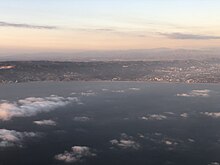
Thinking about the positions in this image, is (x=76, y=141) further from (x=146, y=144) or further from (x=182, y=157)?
(x=182, y=157)

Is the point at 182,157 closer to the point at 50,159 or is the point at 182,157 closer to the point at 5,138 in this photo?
the point at 50,159

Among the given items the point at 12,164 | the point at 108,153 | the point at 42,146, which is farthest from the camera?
the point at 42,146

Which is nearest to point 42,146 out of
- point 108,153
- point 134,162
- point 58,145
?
point 58,145

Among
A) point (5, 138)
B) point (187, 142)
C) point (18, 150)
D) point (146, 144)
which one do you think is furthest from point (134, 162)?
point (5, 138)

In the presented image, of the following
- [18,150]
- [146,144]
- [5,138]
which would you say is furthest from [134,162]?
[5,138]

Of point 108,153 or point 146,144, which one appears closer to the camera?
→ point 108,153

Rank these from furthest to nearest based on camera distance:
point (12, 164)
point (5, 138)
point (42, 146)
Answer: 1. point (5, 138)
2. point (42, 146)
3. point (12, 164)

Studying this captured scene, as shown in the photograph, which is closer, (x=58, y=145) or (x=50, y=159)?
(x=50, y=159)

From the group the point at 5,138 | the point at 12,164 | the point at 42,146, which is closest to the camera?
the point at 12,164
